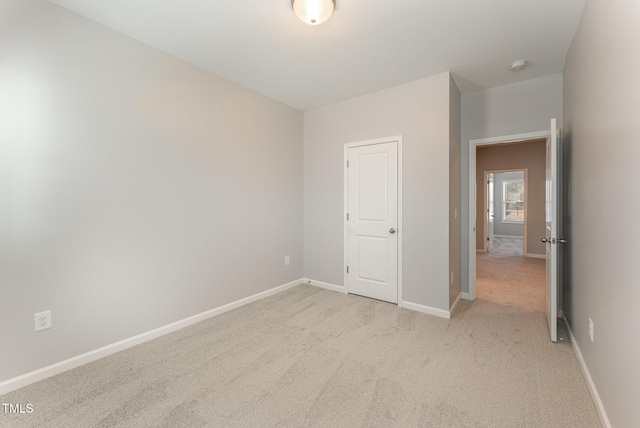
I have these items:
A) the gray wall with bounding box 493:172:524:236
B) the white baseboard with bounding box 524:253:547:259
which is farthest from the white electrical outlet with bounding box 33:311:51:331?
the gray wall with bounding box 493:172:524:236

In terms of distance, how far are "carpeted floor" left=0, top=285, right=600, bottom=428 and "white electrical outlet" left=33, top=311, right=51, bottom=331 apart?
0.37 meters

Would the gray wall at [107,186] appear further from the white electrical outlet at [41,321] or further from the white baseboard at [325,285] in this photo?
the white baseboard at [325,285]

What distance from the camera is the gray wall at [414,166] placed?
300cm

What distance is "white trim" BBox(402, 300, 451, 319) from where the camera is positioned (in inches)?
117

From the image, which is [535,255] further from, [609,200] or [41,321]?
[41,321]

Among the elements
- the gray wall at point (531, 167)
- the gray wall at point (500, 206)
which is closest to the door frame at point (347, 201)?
the gray wall at point (531, 167)

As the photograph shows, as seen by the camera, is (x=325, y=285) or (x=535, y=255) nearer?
(x=325, y=285)

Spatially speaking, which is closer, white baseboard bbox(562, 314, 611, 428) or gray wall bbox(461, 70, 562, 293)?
white baseboard bbox(562, 314, 611, 428)

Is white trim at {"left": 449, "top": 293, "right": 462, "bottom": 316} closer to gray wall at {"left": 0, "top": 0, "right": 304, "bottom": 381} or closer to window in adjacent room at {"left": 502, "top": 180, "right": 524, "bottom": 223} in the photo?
gray wall at {"left": 0, "top": 0, "right": 304, "bottom": 381}

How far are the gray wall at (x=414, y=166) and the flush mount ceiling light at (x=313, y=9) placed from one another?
1.58 meters

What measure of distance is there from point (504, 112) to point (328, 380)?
11.4ft

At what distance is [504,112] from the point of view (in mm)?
3277

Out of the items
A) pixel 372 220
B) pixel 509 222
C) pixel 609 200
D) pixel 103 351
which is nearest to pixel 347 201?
pixel 372 220

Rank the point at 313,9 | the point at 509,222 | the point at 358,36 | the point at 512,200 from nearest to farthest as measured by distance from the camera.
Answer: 1. the point at 313,9
2. the point at 358,36
3. the point at 509,222
4. the point at 512,200
